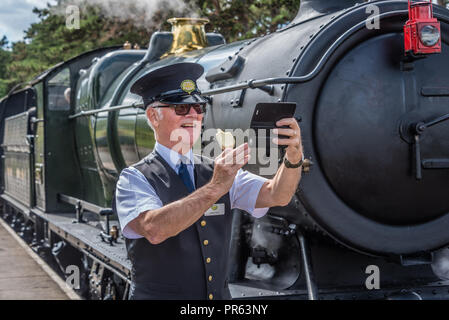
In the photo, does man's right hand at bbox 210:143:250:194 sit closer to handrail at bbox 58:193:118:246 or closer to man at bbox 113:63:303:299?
man at bbox 113:63:303:299

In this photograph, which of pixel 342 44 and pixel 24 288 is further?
pixel 24 288

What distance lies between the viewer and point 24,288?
23.4ft

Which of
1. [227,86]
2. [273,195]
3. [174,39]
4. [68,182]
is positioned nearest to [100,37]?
[68,182]

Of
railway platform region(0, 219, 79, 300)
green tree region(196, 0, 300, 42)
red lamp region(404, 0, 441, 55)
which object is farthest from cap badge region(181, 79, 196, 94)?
green tree region(196, 0, 300, 42)

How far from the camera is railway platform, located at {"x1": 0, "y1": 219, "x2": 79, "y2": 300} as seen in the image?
6.80m

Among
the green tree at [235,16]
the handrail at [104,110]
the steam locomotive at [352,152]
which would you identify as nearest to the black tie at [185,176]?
the steam locomotive at [352,152]

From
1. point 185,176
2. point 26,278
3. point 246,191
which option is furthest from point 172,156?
point 26,278

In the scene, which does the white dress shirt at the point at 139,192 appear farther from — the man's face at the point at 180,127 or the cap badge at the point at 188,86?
the cap badge at the point at 188,86

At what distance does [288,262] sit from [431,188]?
2.67 feet

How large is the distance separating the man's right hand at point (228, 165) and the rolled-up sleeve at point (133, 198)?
25cm

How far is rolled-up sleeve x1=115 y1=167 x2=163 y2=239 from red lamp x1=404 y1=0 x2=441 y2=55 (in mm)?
1520

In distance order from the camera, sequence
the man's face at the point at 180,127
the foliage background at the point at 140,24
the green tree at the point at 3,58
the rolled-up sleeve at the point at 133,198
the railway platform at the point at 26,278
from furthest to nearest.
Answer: the green tree at the point at 3,58 → the foliage background at the point at 140,24 → the railway platform at the point at 26,278 → the man's face at the point at 180,127 → the rolled-up sleeve at the point at 133,198

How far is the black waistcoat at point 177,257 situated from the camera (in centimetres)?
206
